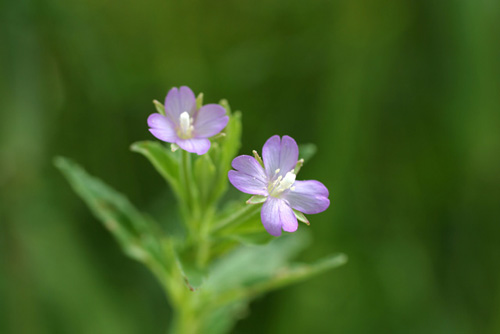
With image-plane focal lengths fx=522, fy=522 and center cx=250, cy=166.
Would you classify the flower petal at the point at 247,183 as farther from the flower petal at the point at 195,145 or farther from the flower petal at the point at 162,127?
the flower petal at the point at 162,127

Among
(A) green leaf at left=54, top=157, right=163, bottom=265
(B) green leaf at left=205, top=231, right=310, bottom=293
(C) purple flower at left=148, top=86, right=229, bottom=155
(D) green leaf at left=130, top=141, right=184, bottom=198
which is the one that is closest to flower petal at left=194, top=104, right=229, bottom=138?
(C) purple flower at left=148, top=86, right=229, bottom=155

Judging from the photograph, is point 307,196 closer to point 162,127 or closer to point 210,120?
point 210,120

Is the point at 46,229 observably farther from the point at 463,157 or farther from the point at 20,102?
the point at 463,157

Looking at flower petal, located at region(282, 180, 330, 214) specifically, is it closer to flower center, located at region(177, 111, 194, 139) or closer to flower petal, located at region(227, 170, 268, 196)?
flower petal, located at region(227, 170, 268, 196)

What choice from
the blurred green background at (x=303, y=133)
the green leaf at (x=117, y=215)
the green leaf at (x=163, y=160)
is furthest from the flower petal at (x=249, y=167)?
the blurred green background at (x=303, y=133)

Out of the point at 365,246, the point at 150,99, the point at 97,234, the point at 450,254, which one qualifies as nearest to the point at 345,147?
the point at 365,246

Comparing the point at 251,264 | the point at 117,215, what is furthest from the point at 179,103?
the point at 251,264
